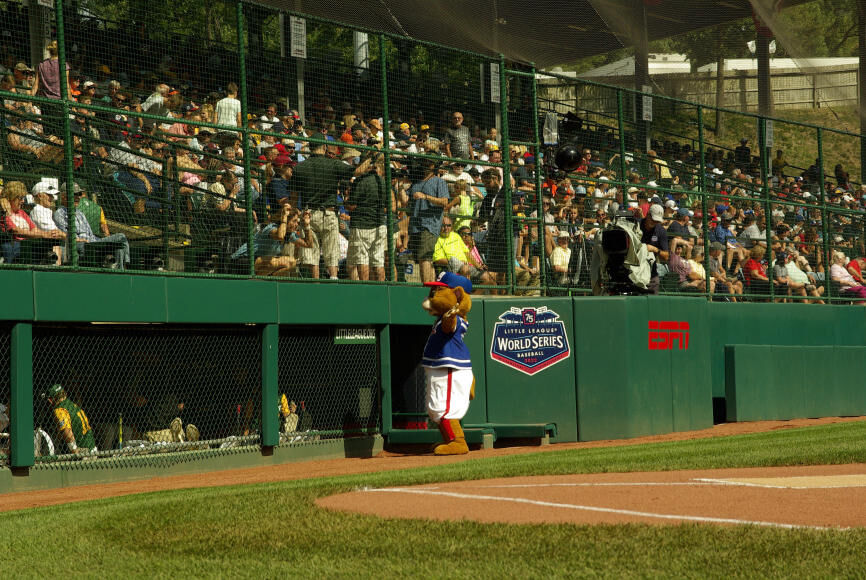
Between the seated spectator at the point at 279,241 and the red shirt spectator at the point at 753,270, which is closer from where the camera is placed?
the seated spectator at the point at 279,241

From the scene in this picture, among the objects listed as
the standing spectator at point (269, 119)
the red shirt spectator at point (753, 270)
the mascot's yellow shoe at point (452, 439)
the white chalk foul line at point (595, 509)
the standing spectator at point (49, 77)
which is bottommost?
the mascot's yellow shoe at point (452, 439)

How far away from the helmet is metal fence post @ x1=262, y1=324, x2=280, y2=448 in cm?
509

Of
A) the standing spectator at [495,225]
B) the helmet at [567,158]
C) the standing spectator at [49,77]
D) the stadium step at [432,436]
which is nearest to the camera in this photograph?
the standing spectator at [49,77]

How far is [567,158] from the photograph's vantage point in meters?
15.5

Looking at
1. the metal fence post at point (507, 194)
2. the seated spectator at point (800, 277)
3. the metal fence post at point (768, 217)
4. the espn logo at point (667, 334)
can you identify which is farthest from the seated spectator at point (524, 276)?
the seated spectator at point (800, 277)

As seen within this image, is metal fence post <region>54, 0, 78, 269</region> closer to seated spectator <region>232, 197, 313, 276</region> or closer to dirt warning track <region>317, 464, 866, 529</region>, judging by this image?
seated spectator <region>232, 197, 313, 276</region>

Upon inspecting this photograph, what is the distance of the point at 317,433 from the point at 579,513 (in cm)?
746

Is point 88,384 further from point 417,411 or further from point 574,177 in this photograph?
point 574,177

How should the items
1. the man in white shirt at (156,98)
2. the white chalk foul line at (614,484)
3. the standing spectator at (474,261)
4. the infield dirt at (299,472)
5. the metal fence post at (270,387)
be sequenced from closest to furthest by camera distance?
1. the white chalk foul line at (614,484)
2. the infield dirt at (299,472)
3. the man in white shirt at (156,98)
4. the metal fence post at (270,387)
5. the standing spectator at (474,261)

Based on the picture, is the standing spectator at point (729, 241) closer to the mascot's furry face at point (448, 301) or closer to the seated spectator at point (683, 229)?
the seated spectator at point (683, 229)

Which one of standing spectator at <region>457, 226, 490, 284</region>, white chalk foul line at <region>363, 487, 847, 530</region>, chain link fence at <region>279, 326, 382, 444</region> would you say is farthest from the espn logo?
white chalk foul line at <region>363, 487, 847, 530</region>

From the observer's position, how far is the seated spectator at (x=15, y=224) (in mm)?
10219

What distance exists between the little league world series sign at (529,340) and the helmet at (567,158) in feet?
8.75

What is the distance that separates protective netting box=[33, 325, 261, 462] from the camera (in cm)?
1079
